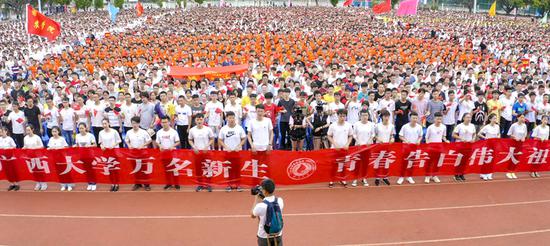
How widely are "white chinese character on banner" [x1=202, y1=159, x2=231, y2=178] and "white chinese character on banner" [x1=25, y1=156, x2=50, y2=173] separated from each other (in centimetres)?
307

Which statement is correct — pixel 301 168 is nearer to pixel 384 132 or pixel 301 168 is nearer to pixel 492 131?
pixel 384 132

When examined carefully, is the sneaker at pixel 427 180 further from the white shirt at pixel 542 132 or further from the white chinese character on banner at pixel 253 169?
the white chinese character on banner at pixel 253 169

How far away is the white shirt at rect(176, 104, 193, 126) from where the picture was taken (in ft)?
30.1

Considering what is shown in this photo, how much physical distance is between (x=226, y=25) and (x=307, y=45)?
13.4 meters

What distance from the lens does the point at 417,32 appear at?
107 feet

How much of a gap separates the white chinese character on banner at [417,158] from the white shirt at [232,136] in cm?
341

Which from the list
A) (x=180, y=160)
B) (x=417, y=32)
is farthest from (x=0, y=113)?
(x=417, y=32)

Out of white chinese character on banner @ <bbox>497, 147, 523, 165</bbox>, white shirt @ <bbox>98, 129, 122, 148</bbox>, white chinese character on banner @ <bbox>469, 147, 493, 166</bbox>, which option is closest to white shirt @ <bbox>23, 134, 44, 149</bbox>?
white shirt @ <bbox>98, 129, 122, 148</bbox>

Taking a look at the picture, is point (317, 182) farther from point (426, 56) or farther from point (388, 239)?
point (426, 56)

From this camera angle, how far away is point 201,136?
795 cm

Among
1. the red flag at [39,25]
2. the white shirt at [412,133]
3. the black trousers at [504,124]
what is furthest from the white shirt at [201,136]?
the red flag at [39,25]

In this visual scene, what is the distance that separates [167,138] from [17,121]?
394 centimetres

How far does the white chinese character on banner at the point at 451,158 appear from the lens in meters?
8.57

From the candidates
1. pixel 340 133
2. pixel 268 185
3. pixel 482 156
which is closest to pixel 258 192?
A: pixel 268 185
